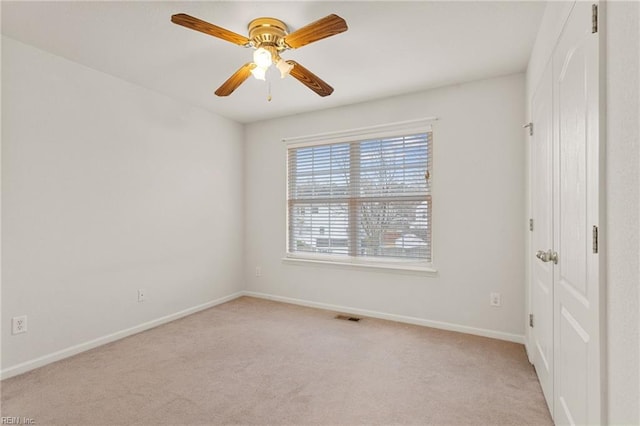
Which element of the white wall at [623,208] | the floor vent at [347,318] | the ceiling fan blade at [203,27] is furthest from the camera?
the floor vent at [347,318]

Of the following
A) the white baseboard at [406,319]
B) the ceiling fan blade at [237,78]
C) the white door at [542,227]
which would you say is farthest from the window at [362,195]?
the ceiling fan blade at [237,78]

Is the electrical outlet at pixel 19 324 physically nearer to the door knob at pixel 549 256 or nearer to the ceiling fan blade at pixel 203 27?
the ceiling fan blade at pixel 203 27

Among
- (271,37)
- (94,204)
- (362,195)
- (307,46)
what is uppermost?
(307,46)

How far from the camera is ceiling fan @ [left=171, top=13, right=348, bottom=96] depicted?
1734mm

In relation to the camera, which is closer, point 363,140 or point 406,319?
point 406,319

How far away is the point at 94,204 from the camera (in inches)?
110

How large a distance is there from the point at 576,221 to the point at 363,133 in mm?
2546

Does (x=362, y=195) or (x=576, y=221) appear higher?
(x=362, y=195)

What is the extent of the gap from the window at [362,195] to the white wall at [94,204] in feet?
3.77

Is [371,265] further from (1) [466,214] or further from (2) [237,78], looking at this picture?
(2) [237,78]

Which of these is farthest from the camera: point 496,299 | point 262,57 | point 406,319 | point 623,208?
point 406,319

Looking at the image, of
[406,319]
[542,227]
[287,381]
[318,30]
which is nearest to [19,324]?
[287,381]

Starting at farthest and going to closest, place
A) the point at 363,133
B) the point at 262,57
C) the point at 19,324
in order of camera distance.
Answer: the point at 363,133, the point at 19,324, the point at 262,57

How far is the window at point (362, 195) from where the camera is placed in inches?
132
